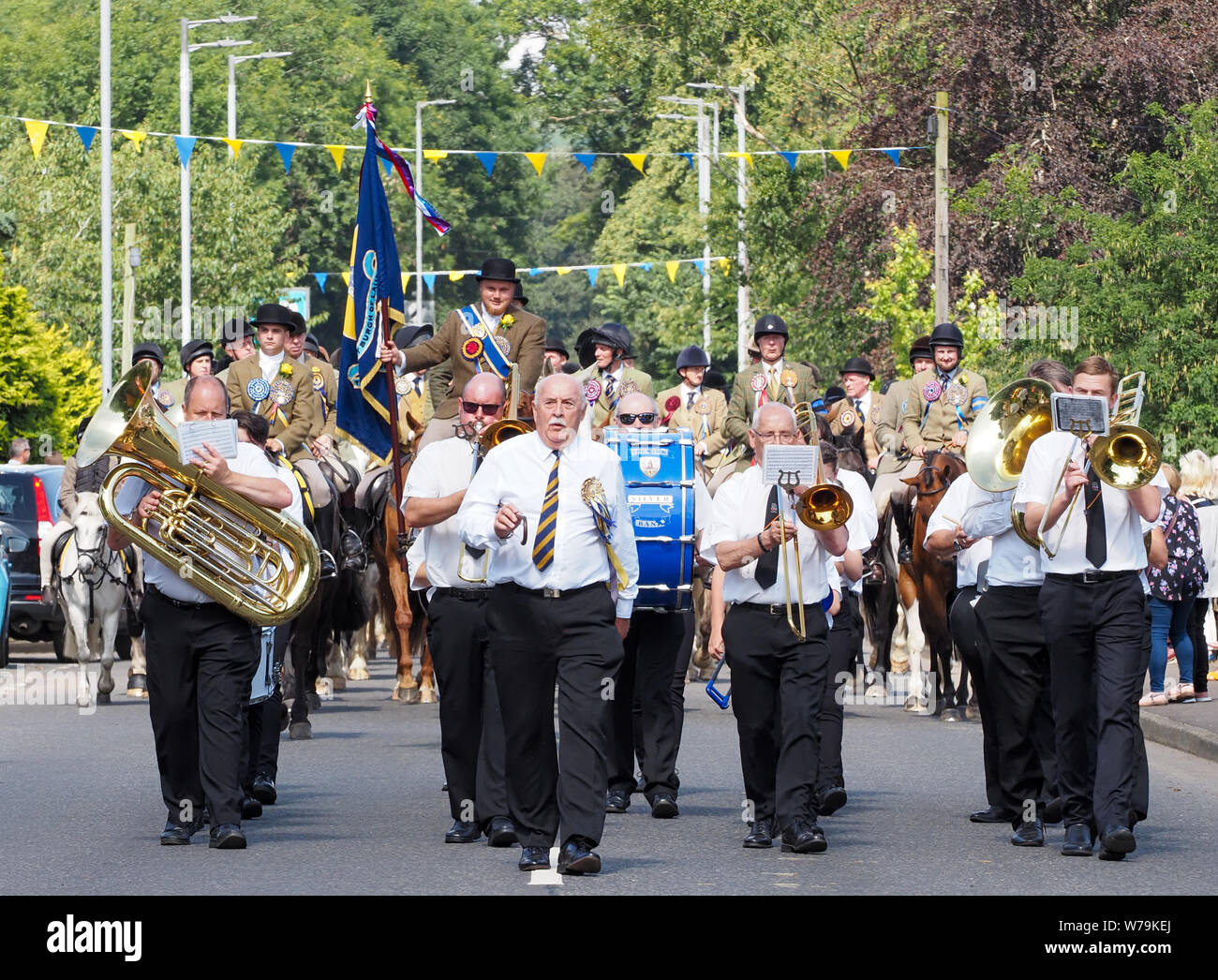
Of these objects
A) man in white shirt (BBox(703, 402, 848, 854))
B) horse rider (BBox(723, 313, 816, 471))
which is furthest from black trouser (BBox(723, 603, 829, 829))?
horse rider (BBox(723, 313, 816, 471))

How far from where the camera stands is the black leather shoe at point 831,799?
12.6 meters

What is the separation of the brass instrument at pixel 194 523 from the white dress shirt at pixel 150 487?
0.26ft

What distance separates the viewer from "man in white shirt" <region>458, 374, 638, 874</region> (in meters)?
10.4

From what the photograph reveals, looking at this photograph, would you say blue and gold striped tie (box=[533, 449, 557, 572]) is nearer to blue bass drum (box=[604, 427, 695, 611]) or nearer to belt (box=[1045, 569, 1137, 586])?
blue bass drum (box=[604, 427, 695, 611])

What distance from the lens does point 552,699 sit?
1069 cm

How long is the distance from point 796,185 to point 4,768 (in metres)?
29.5

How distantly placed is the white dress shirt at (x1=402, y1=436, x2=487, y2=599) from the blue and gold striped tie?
149cm

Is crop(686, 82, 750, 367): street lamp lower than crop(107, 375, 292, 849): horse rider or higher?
higher

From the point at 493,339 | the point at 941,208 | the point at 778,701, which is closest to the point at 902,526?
the point at 493,339

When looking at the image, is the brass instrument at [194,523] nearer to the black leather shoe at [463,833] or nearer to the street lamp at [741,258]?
the black leather shoe at [463,833]

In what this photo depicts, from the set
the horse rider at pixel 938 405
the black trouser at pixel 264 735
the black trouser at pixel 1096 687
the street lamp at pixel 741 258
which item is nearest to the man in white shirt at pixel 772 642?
the black trouser at pixel 1096 687

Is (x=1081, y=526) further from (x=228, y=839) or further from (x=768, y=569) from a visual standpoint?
(x=228, y=839)

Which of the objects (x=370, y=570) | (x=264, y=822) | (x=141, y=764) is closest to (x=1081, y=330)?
(x=370, y=570)

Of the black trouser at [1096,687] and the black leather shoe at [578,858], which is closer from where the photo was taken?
the black leather shoe at [578,858]
